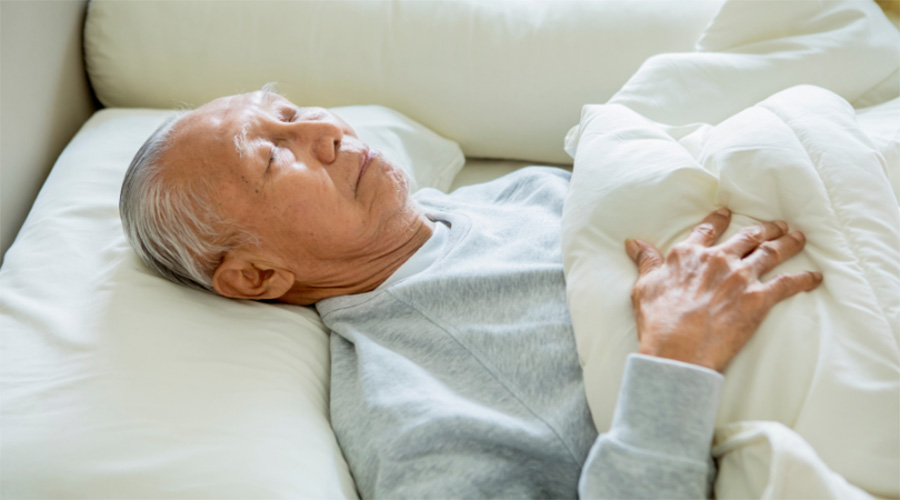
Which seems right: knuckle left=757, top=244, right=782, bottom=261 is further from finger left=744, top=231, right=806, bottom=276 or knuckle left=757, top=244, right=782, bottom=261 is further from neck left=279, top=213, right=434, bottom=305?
neck left=279, top=213, right=434, bottom=305

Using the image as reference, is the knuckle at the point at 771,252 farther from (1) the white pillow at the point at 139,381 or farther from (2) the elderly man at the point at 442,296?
(1) the white pillow at the point at 139,381

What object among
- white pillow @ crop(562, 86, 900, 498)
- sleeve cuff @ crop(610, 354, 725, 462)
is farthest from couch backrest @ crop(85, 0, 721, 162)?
sleeve cuff @ crop(610, 354, 725, 462)

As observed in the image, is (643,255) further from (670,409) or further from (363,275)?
(363,275)

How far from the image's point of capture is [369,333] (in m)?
1.16

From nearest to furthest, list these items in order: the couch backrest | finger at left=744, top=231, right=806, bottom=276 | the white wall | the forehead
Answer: finger at left=744, top=231, right=806, bottom=276
the forehead
the white wall
the couch backrest

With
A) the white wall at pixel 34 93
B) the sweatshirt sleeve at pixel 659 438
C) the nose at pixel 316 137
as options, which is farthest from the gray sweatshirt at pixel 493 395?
the white wall at pixel 34 93

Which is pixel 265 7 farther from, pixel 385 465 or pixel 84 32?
pixel 385 465

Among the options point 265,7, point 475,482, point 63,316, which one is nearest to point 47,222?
point 63,316

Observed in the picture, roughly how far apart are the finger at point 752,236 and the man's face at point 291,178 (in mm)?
549

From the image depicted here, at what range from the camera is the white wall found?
1.37m

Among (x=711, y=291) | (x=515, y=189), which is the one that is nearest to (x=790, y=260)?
(x=711, y=291)

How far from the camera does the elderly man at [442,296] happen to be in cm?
86

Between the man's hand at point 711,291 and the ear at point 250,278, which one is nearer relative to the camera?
the man's hand at point 711,291

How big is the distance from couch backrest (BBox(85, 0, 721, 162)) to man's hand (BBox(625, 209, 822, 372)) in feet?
2.39
